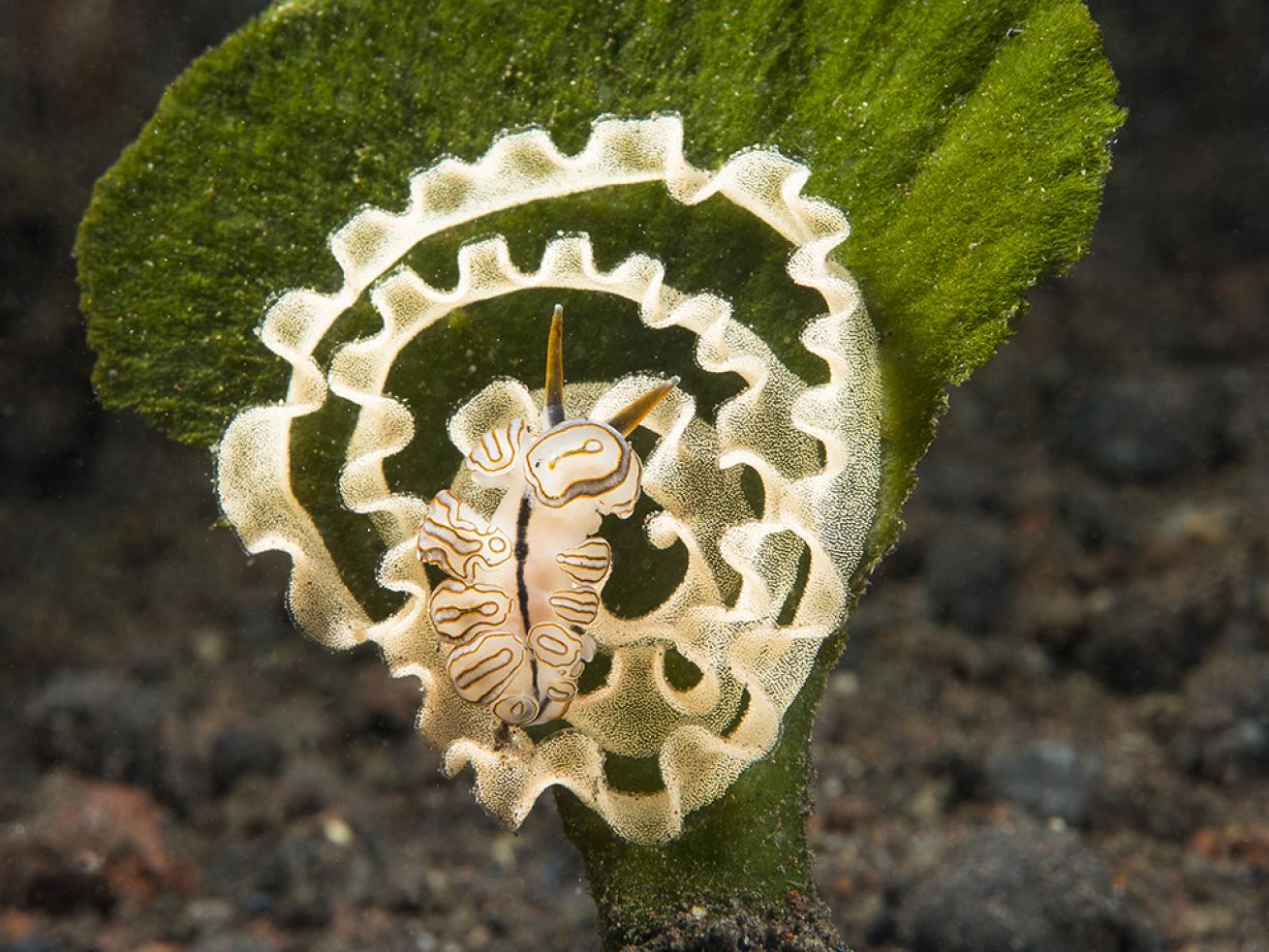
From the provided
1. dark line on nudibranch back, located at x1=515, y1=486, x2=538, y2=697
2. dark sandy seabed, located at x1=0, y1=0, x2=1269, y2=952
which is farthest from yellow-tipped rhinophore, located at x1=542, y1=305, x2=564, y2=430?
dark sandy seabed, located at x1=0, y1=0, x2=1269, y2=952

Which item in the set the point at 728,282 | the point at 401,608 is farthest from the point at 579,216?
the point at 401,608

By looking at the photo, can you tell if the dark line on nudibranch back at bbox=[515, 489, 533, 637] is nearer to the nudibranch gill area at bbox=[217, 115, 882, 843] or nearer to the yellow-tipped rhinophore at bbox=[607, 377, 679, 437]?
the nudibranch gill area at bbox=[217, 115, 882, 843]

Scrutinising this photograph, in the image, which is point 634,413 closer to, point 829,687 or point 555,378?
point 555,378

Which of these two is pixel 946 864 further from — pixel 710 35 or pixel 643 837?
pixel 710 35

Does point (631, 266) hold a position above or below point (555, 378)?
above

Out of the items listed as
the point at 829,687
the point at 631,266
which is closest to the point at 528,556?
the point at 631,266

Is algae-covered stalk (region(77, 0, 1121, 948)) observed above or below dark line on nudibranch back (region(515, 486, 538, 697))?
above

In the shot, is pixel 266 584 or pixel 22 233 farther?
pixel 266 584
